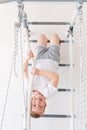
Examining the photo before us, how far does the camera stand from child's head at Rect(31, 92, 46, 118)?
180cm

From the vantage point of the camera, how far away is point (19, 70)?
2289 millimetres

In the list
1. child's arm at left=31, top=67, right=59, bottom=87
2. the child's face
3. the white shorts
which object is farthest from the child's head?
the white shorts

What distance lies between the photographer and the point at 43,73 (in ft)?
6.25

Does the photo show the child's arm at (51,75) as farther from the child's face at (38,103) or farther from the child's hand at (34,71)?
the child's face at (38,103)

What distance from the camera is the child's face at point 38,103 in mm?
1796

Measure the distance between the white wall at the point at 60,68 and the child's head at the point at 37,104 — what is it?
0.34m

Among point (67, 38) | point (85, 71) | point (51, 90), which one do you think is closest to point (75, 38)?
point (67, 38)

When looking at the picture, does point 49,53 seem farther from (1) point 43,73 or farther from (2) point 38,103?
(2) point 38,103

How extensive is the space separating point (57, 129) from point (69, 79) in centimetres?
39

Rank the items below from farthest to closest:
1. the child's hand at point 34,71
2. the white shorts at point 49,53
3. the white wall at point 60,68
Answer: the white wall at point 60,68 → the white shorts at point 49,53 → the child's hand at point 34,71

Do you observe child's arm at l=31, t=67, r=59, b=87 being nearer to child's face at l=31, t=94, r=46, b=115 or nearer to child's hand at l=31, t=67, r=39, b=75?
child's hand at l=31, t=67, r=39, b=75

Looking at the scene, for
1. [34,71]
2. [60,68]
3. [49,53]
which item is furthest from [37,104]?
[60,68]

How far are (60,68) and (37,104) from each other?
0.54 metres

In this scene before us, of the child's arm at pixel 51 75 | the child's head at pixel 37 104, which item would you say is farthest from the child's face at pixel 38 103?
the child's arm at pixel 51 75
